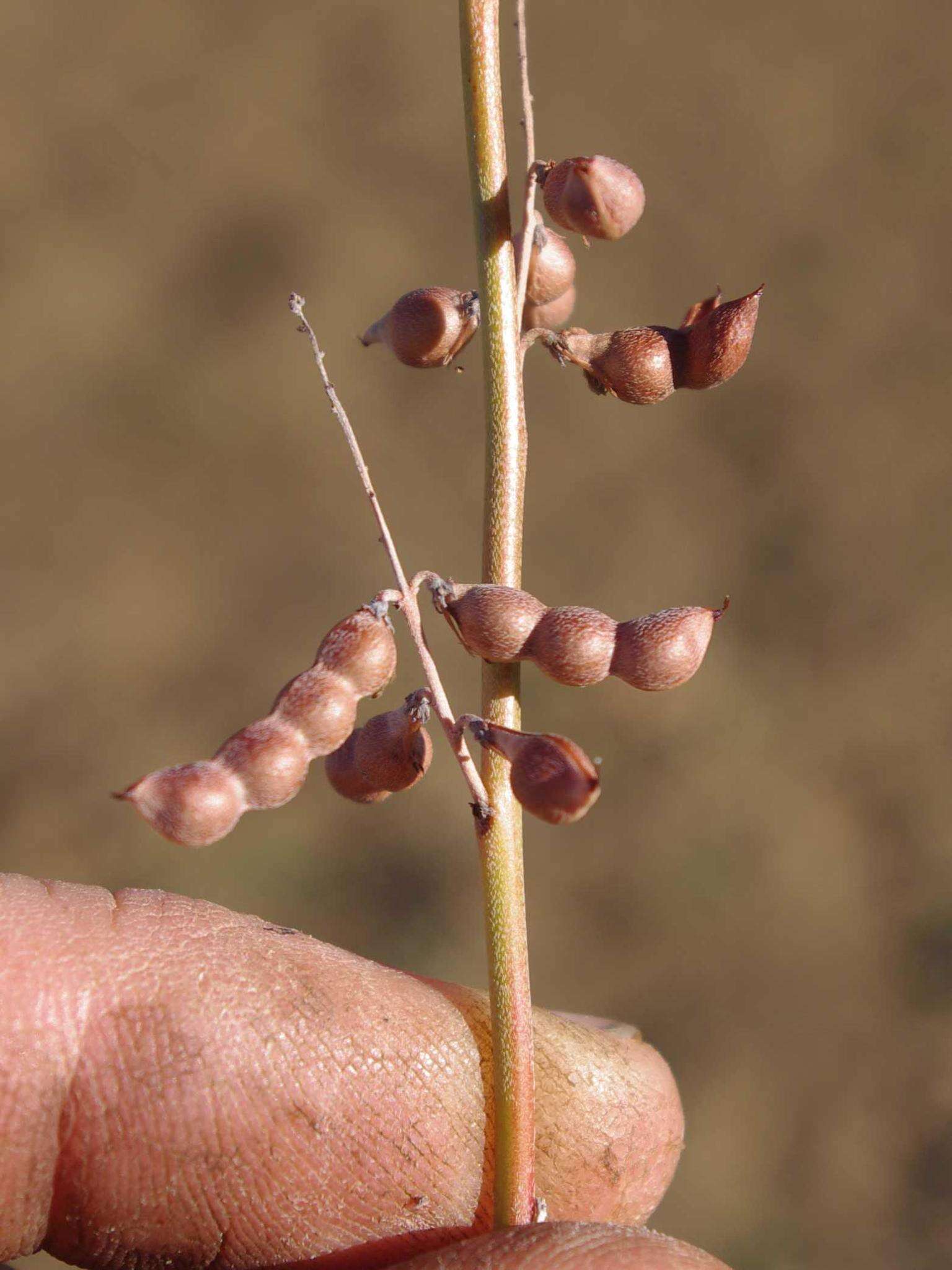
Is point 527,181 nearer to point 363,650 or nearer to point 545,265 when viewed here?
point 545,265

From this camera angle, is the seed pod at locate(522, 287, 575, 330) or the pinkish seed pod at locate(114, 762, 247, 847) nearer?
the pinkish seed pod at locate(114, 762, 247, 847)

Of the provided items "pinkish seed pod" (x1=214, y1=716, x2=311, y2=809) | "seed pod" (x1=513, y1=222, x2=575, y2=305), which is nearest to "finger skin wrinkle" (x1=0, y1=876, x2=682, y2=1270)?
"pinkish seed pod" (x1=214, y1=716, x2=311, y2=809)

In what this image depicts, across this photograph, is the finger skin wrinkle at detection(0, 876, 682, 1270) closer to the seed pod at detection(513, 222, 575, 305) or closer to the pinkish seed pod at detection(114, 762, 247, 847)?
the pinkish seed pod at detection(114, 762, 247, 847)

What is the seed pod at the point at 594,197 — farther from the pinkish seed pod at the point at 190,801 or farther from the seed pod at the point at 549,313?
the pinkish seed pod at the point at 190,801

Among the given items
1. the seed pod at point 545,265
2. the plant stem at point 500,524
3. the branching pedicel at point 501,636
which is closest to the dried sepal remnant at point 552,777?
the branching pedicel at point 501,636

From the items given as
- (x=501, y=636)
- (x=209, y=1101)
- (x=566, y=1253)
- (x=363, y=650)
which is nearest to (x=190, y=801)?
(x=363, y=650)

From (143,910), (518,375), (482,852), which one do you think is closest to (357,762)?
(482,852)
